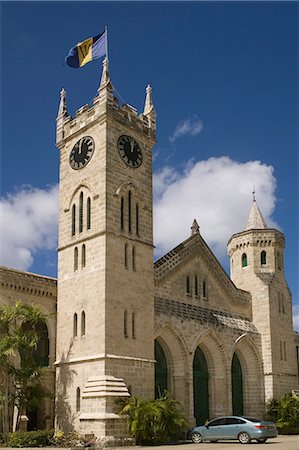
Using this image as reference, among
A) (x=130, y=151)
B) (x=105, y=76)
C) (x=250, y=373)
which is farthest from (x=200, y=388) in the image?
(x=105, y=76)

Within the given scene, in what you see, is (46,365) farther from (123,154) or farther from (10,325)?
(123,154)

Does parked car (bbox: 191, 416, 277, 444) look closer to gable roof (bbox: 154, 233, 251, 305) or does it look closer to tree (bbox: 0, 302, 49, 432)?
tree (bbox: 0, 302, 49, 432)

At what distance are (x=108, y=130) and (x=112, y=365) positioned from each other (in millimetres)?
12393

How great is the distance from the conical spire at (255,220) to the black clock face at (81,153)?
15.7 m

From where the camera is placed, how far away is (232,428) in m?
30.0

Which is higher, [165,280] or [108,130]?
[108,130]

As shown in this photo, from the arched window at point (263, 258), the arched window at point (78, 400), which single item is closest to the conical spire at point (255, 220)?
the arched window at point (263, 258)

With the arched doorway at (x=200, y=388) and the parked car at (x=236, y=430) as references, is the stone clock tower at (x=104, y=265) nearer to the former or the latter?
the parked car at (x=236, y=430)

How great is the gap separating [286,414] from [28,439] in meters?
18.4

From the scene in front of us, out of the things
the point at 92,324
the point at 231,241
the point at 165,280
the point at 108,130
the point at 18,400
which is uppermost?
the point at 108,130

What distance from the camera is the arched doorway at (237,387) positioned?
128ft

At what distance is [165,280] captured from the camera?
35.9 metres

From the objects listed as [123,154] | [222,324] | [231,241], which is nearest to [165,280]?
[222,324]

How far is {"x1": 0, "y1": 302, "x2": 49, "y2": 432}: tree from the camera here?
27.6 metres
